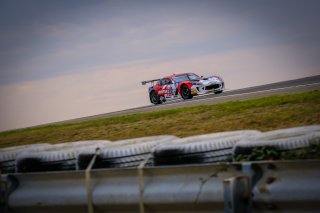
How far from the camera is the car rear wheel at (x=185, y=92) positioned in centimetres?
2183

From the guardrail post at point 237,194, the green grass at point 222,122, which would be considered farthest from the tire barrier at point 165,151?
the green grass at point 222,122

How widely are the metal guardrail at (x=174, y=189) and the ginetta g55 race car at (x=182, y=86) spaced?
17499 millimetres

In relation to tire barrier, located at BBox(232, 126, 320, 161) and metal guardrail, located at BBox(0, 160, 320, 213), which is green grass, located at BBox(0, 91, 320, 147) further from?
metal guardrail, located at BBox(0, 160, 320, 213)

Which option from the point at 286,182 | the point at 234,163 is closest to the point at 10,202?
the point at 234,163

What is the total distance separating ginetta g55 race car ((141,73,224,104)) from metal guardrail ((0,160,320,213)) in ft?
57.4

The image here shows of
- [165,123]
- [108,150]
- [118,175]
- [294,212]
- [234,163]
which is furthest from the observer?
[165,123]

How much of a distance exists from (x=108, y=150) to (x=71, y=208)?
1.71 ft

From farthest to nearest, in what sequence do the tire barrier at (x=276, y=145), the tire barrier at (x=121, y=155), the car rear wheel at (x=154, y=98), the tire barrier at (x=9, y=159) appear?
the car rear wheel at (x=154, y=98) → the tire barrier at (x=9, y=159) → the tire barrier at (x=121, y=155) → the tire barrier at (x=276, y=145)

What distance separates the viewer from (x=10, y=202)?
4.34m

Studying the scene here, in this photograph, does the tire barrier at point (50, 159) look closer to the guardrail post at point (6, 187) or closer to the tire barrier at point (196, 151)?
the guardrail post at point (6, 187)

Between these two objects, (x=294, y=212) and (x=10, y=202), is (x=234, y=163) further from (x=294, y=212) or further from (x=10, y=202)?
(x=10, y=202)

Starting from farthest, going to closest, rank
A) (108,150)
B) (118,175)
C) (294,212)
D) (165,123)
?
(165,123) → (108,150) → (118,175) → (294,212)

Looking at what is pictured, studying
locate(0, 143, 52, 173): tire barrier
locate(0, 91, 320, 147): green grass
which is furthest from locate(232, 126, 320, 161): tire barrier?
locate(0, 143, 52, 173): tire barrier

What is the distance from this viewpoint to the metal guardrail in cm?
312
